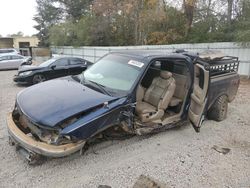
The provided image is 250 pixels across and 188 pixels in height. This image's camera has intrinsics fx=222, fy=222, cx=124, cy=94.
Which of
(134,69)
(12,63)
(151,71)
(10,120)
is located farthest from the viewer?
(12,63)

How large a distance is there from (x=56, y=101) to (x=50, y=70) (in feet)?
23.6

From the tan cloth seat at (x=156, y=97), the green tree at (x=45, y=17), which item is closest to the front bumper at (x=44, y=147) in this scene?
the tan cloth seat at (x=156, y=97)

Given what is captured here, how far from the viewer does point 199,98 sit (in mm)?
4285

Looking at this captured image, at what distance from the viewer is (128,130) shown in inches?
138

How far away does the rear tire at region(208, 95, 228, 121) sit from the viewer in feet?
16.9

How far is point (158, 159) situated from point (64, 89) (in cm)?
189

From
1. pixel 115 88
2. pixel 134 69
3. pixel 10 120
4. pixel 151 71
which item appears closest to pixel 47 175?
pixel 10 120

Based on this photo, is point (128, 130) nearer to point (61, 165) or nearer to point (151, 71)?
point (61, 165)

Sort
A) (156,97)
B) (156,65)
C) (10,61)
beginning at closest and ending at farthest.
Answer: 1. (156,97)
2. (156,65)
3. (10,61)

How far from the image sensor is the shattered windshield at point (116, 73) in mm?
3697

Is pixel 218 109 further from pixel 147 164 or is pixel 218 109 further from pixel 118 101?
pixel 118 101

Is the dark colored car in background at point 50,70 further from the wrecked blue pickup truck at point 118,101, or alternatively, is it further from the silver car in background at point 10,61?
the silver car in background at point 10,61

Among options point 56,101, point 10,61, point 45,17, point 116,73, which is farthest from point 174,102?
point 45,17

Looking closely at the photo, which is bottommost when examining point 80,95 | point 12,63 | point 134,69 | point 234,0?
point 12,63
